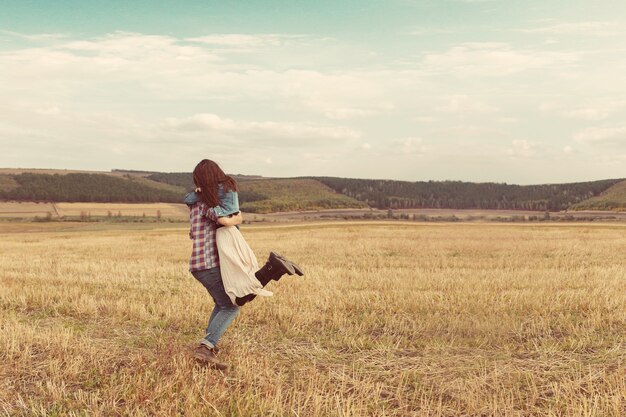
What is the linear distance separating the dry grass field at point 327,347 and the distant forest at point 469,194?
190 ft

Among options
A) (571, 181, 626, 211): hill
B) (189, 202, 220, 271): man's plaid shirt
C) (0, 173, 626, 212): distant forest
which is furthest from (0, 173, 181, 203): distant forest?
(189, 202, 220, 271): man's plaid shirt

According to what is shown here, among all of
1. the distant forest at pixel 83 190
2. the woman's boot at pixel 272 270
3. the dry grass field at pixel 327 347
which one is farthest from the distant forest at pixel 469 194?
the woman's boot at pixel 272 270

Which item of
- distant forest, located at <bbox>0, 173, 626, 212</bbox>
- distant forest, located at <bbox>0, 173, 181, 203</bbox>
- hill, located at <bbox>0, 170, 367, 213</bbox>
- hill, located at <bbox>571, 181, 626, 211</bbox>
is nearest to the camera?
distant forest, located at <bbox>0, 173, 626, 212</bbox>

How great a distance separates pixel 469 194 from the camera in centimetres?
8100

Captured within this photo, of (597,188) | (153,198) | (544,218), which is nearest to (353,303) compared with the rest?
(544,218)

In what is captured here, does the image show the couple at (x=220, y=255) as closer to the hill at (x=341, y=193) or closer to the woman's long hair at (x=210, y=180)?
the woman's long hair at (x=210, y=180)

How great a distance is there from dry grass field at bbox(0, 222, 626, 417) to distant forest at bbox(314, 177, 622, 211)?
5804 centimetres

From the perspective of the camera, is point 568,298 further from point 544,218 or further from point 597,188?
point 597,188

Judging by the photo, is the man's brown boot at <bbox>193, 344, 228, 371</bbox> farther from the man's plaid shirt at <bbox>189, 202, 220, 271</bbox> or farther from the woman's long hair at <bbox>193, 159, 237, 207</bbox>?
the woman's long hair at <bbox>193, 159, 237, 207</bbox>

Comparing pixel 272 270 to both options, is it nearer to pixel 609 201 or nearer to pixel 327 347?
pixel 327 347

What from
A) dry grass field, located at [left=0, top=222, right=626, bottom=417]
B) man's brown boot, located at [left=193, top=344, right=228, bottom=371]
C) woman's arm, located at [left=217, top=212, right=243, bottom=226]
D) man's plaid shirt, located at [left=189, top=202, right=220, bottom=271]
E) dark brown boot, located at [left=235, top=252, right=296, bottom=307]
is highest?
woman's arm, located at [left=217, top=212, right=243, bottom=226]

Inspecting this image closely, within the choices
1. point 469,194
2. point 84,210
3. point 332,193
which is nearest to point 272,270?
point 469,194

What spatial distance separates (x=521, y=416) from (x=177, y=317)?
687 centimetres

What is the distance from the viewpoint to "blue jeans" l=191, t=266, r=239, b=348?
299 inches
